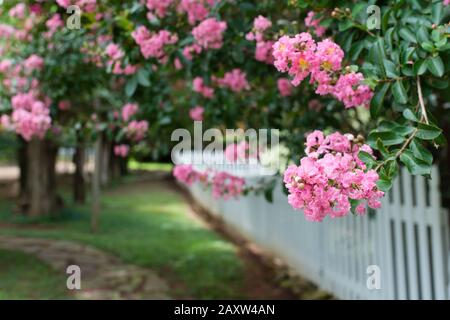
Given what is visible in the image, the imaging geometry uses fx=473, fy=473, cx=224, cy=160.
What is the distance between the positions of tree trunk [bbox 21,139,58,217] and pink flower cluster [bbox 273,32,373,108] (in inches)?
270

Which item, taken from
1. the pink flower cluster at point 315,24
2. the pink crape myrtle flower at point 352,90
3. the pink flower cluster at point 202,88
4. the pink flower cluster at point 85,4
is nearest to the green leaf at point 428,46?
the pink crape myrtle flower at point 352,90

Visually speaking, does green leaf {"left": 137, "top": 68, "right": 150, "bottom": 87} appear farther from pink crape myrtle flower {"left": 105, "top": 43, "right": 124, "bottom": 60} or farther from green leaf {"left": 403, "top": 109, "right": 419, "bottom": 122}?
green leaf {"left": 403, "top": 109, "right": 419, "bottom": 122}

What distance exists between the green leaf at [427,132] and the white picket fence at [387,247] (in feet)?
4.23

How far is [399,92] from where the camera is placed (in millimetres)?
1836

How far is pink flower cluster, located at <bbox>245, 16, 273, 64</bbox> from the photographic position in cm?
255

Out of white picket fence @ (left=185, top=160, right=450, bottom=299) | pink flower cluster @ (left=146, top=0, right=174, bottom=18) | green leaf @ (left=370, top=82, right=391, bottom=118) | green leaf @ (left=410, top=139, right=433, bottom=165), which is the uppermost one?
pink flower cluster @ (left=146, top=0, right=174, bottom=18)

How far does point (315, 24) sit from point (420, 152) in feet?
3.67

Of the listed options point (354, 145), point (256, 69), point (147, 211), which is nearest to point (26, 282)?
point (256, 69)

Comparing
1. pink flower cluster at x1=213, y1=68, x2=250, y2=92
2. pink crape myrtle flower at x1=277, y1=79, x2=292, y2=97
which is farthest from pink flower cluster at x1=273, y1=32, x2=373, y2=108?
pink flower cluster at x1=213, y1=68, x2=250, y2=92

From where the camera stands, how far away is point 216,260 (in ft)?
16.7

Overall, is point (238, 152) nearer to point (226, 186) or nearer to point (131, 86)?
point (226, 186)

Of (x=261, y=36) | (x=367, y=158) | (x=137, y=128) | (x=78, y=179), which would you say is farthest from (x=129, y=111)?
(x=78, y=179)

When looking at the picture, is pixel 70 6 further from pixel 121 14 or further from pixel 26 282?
pixel 26 282

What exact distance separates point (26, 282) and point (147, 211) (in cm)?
509
